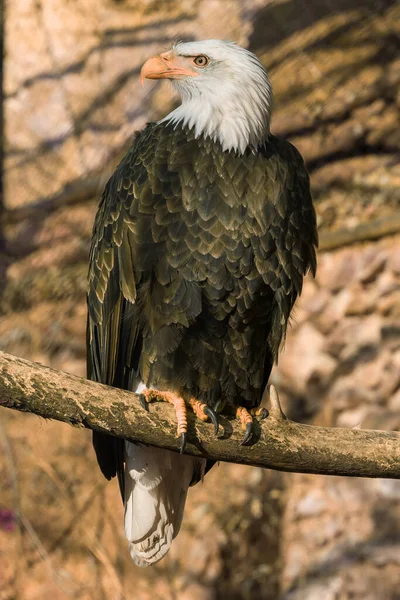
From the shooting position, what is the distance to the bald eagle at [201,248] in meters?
3.00

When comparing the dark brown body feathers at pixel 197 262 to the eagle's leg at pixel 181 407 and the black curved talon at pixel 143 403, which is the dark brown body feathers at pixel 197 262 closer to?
the eagle's leg at pixel 181 407

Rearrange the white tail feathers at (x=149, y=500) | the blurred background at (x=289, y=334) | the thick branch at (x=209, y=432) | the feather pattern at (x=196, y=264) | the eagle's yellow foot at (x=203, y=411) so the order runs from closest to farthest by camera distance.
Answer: the thick branch at (x=209, y=432) < the eagle's yellow foot at (x=203, y=411) < the feather pattern at (x=196, y=264) < the white tail feathers at (x=149, y=500) < the blurred background at (x=289, y=334)

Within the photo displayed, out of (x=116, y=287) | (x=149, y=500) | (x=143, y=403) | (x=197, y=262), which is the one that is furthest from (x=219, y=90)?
(x=149, y=500)

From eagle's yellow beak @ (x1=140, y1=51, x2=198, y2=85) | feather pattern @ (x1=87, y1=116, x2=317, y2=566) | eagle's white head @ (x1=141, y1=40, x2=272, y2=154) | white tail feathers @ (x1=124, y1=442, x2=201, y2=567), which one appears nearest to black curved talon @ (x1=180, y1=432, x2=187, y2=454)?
feather pattern @ (x1=87, y1=116, x2=317, y2=566)

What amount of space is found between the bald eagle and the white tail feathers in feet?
0.28

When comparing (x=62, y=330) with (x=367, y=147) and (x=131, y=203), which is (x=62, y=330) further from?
(x=131, y=203)

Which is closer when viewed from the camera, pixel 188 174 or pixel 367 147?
pixel 188 174

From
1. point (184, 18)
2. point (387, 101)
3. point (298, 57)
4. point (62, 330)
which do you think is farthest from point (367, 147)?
point (62, 330)

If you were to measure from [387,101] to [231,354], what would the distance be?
3422 millimetres

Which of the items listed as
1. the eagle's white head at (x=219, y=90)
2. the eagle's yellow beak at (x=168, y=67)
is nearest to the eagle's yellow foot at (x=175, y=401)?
the eagle's white head at (x=219, y=90)

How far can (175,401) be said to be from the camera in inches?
116

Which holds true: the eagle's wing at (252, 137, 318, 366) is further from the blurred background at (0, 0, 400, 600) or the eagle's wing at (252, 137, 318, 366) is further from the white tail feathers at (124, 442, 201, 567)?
the blurred background at (0, 0, 400, 600)

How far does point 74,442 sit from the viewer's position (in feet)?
18.6

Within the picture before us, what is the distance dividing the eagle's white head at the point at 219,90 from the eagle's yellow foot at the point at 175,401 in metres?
0.90
